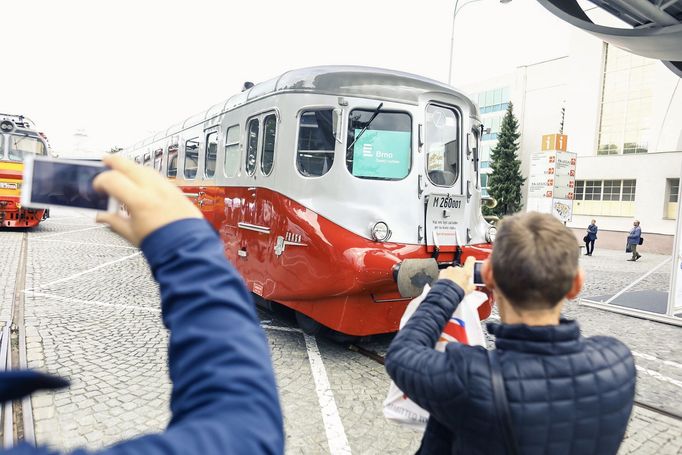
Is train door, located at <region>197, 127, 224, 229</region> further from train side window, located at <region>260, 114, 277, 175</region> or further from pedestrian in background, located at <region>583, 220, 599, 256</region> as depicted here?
pedestrian in background, located at <region>583, 220, 599, 256</region>

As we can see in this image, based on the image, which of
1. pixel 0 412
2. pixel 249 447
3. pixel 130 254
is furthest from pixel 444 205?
pixel 130 254

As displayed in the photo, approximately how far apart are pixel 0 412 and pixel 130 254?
27.9ft

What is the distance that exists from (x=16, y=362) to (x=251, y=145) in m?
3.30

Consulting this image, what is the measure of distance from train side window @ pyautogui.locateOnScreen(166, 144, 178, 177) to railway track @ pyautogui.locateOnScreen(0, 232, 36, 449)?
125 inches

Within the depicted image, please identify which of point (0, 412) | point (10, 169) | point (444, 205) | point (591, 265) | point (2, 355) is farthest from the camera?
point (591, 265)

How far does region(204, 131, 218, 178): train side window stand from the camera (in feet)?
22.7

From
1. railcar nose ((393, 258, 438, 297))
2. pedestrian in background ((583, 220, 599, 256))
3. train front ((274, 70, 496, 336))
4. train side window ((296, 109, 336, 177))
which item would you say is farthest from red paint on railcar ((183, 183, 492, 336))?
pedestrian in background ((583, 220, 599, 256))

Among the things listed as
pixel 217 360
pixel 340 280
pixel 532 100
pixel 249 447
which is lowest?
pixel 340 280

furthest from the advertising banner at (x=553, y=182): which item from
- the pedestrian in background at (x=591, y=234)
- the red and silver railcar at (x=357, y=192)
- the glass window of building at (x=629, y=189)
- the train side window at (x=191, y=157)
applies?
the train side window at (x=191, y=157)

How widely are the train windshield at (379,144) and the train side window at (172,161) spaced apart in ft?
17.5

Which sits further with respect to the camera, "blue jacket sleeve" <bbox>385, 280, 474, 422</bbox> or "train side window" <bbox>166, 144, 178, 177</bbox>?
"train side window" <bbox>166, 144, 178, 177</bbox>

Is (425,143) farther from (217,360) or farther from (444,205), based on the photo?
(217,360)

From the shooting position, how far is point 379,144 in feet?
16.0

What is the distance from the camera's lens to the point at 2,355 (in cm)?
434
